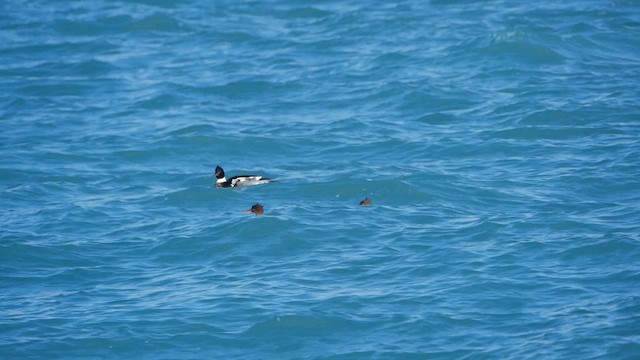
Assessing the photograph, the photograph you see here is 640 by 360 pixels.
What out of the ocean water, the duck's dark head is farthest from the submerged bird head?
the duck's dark head

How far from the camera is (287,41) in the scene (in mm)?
25750

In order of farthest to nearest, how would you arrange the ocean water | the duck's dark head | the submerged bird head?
Result: the duck's dark head, the submerged bird head, the ocean water

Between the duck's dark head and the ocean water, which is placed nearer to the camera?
the ocean water

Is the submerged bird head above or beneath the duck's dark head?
beneath

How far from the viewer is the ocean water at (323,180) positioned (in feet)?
40.1

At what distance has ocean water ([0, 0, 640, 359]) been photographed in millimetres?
12211

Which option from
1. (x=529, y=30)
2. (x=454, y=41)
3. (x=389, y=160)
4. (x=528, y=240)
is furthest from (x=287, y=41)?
(x=528, y=240)

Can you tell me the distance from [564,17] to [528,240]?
506 inches

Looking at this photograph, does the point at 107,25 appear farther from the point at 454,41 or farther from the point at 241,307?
the point at 241,307

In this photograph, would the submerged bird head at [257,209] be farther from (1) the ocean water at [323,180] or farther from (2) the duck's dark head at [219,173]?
(2) the duck's dark head at [219,173]

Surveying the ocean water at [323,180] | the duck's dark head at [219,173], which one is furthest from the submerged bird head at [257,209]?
the duck's dark head at [219,173]

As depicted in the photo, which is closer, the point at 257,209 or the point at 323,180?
the point at 257,209

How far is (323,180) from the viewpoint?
17.1 metres

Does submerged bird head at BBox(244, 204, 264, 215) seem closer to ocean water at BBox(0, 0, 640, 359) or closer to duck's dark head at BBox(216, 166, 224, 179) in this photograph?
ocean water at BBox(0, 0, 640, 359)
